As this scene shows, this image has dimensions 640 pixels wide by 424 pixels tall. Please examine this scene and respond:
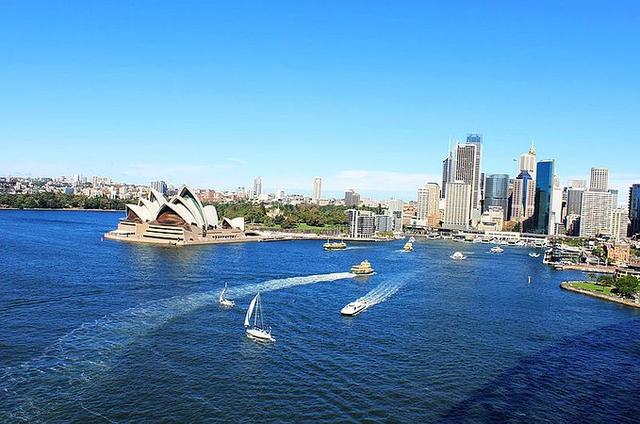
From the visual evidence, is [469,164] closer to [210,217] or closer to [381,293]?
[210,217]

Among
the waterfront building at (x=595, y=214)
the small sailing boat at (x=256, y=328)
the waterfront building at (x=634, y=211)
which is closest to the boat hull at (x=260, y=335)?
the small sailing boat at (x=256, y=328)

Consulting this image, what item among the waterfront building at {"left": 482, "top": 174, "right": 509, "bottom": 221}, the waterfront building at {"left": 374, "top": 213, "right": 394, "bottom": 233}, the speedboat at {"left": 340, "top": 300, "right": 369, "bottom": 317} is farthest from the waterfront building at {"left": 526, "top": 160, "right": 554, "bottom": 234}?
the speedboat at {"left": 340, "top": 300, "right": 369, "bottom": 317}

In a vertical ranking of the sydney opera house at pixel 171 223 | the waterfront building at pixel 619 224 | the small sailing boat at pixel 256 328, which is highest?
the waterfront building at pixel 619 224

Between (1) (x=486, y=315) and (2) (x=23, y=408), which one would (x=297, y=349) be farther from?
(1) (x=486, y=315)

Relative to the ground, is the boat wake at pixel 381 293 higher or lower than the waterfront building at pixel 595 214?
lower

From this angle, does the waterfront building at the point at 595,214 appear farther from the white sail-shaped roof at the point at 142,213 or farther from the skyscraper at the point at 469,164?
the white sail-shaped roof at the point at 142,213

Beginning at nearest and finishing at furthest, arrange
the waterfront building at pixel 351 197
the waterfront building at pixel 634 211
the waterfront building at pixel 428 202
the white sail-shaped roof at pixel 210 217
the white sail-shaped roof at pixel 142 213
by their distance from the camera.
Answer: the white sail-shaped roof at pixel 142 213, the white sail-shaped roof at pixel 210 217, the waterfront building at pixel 634 211, the waterfront building at pixel 428 202, the waterfront building at pixel 351 197

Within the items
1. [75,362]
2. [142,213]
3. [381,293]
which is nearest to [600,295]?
[381,293]
